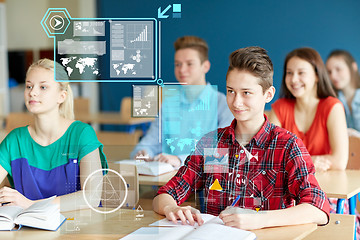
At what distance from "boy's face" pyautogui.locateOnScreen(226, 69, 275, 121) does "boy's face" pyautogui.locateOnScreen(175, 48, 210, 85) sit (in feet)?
0.29

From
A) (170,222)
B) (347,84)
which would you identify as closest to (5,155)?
(170,222)

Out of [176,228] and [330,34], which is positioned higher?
[330,34]

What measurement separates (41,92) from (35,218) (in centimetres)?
41

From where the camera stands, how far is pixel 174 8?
1.32 meters

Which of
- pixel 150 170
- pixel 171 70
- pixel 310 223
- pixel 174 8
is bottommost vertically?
pixel 310 223

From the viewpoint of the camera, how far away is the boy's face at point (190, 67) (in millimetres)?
1405

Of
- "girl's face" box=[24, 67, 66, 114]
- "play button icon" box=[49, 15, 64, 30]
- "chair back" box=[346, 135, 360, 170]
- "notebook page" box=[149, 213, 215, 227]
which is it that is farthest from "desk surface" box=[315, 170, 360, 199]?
"play button icon" box=[49, 15, 64, 30]

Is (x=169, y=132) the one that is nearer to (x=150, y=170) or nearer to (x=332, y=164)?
(x=150, y=170)

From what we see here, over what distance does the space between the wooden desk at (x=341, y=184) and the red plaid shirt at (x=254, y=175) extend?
1.58 ft

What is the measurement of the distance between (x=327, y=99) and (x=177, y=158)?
1325mm

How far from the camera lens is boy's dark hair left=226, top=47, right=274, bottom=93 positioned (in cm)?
142

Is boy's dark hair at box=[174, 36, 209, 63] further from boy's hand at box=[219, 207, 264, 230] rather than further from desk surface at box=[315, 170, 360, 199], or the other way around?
desk surface at box=[315, 170, 360, 199]

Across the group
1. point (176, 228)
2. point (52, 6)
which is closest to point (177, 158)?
point (176, 228)

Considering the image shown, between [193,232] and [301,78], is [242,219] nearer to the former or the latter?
[193,232]
